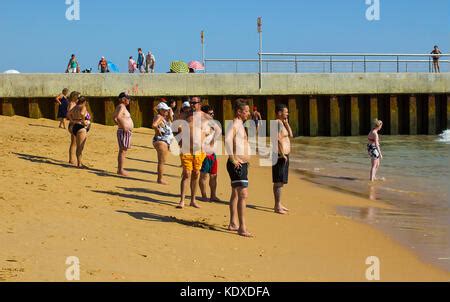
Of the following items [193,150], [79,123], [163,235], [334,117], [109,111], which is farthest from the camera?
[334,117]

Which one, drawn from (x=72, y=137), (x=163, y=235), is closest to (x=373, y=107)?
(x=72, y=137)

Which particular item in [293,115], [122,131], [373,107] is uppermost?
[373,107]

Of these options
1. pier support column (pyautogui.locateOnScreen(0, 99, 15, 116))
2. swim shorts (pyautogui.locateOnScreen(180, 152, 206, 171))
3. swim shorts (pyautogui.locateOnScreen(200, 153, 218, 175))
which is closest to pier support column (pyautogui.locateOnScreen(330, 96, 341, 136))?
pier support column (pyautogui.locateOnScreen(0, 99, 15, 116))

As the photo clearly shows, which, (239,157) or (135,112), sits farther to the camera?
(135,112)

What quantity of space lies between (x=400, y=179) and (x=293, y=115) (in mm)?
13240

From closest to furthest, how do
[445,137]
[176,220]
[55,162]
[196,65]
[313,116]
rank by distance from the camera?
1. [176,220]
2. [55,162]
3. [196,65]
4. [313,116]
5. [445,137]

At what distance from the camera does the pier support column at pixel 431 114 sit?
101ft

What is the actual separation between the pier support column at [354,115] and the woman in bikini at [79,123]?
1830cm

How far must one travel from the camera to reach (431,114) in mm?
30844

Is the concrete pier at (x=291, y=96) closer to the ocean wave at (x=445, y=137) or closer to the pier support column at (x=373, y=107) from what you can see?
the pier support column at (x=373, y=107)

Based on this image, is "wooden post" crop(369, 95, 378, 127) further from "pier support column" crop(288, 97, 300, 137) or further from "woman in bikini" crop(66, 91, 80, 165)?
"woman in bikini" crop(66, 91, 80, 165)

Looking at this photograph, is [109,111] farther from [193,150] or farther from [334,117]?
[193,150]

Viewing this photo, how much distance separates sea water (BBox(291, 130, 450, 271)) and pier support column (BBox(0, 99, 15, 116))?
10.4m

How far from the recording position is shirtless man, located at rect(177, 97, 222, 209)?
10.2 m
